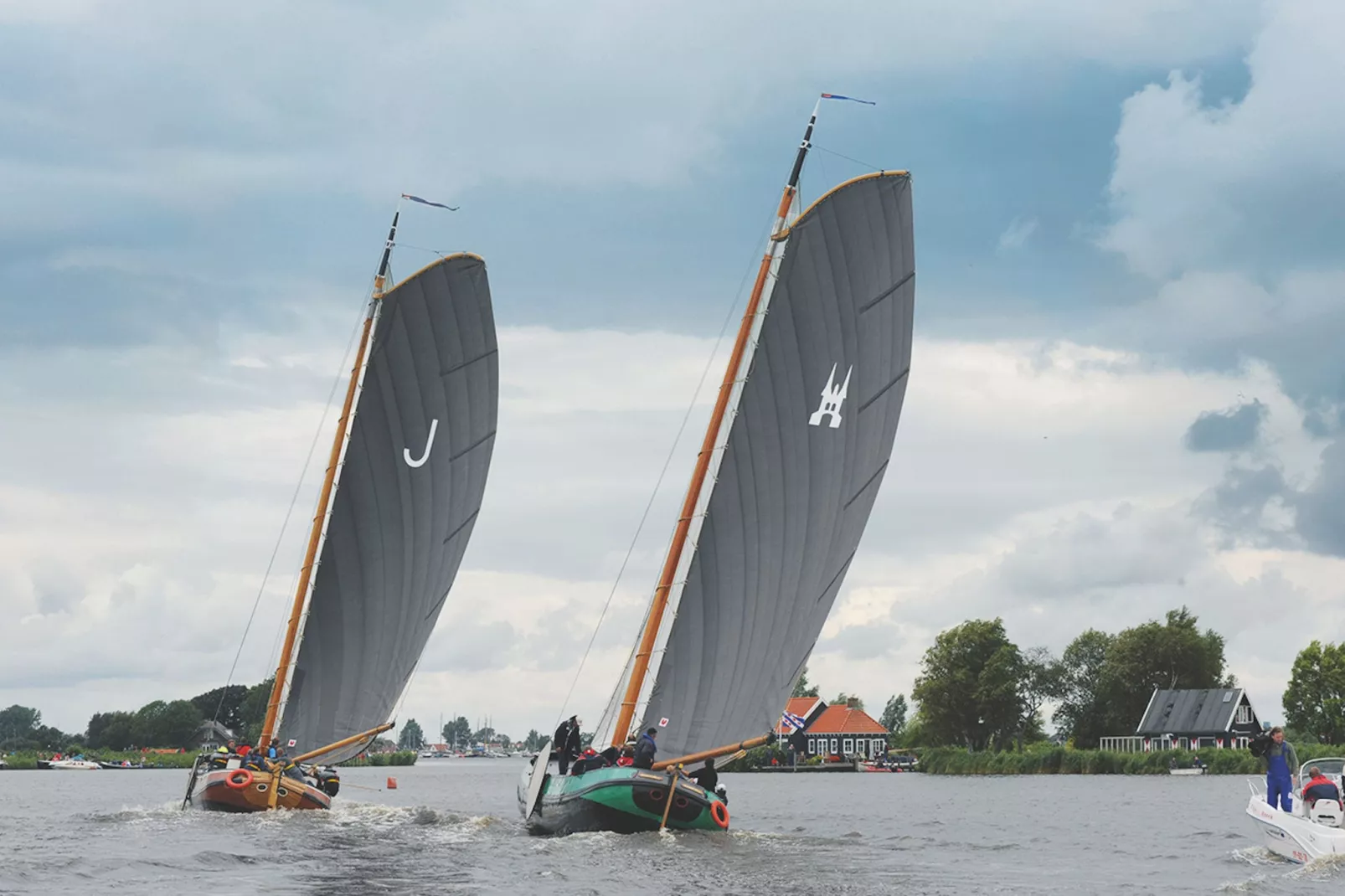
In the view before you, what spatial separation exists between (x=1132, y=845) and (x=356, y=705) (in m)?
19.1

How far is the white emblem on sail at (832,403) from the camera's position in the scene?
3102 centimetres

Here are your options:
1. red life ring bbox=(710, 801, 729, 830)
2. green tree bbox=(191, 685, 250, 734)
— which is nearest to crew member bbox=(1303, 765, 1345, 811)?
red life ring bbox=(710, 801, 729, 830)

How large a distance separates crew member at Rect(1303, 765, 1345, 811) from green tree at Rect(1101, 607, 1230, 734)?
103050mm

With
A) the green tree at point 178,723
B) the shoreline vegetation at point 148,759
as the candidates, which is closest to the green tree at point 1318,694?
the shoreline vegetation at point 148,759

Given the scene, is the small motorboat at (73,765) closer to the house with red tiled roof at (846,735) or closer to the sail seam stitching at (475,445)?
the house with red tiled roof at (846,735)

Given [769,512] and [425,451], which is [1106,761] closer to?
[425,451]

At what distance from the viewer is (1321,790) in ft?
90.3

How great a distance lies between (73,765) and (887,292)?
140727 millimetres

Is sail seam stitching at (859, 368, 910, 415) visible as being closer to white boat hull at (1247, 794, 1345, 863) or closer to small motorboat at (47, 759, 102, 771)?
Result: white boat hull at (1247, 794, 1345, 863)

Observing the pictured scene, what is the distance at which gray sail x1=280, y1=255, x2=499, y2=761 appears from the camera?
40812 mm

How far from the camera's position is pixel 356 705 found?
4131cm

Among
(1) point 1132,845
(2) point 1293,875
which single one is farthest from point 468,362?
(2) point 1293,875

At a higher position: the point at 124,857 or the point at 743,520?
the point at 743,520

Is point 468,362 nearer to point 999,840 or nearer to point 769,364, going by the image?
point 769,364
